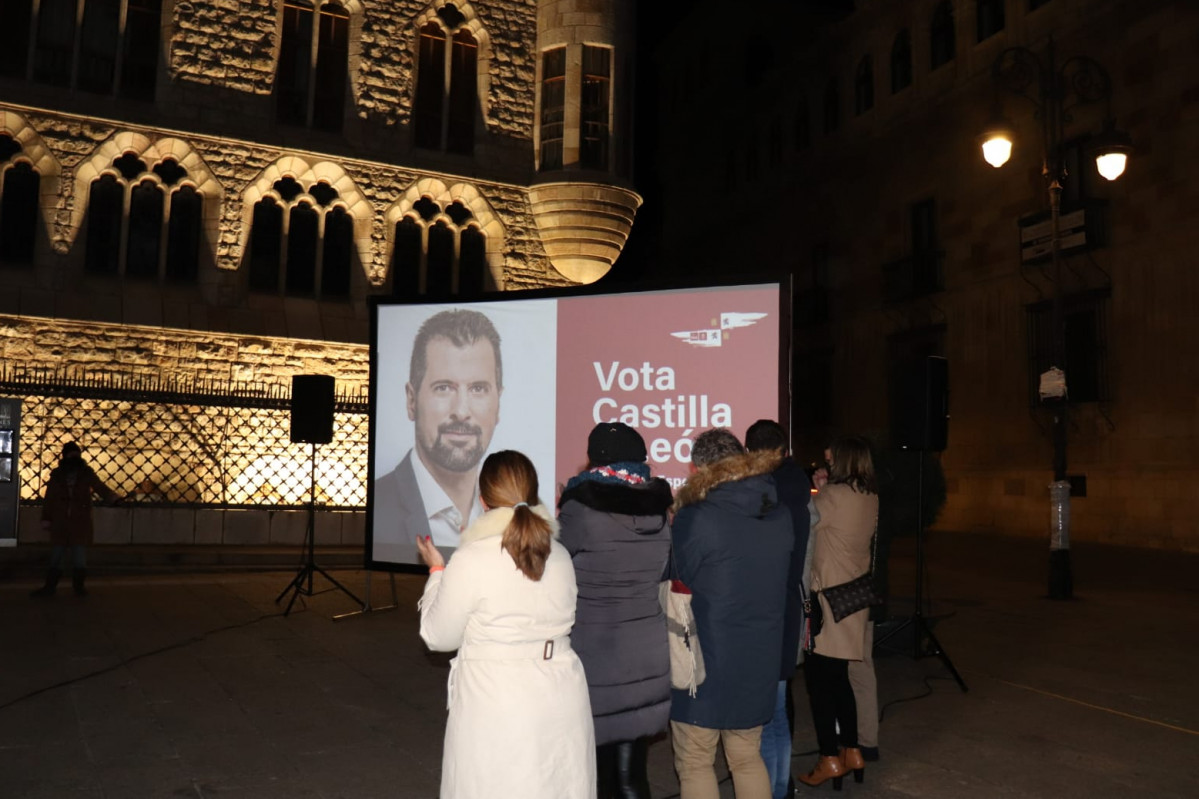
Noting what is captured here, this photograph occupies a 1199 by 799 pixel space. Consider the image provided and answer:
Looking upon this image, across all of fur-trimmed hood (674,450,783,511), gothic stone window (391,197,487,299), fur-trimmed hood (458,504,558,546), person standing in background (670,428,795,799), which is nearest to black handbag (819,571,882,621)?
person standing in background (670,428,795,799)

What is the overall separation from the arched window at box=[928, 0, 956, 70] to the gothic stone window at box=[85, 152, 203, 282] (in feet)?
49.6

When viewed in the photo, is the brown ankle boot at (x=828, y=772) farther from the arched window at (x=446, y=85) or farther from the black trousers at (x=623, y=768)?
the arched window at (x=446, y=85)

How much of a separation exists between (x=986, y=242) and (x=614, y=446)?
58.0 feet

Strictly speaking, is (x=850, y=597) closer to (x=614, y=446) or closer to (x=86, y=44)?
(x=614, y=446)

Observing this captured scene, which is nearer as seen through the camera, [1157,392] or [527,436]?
[527,436]

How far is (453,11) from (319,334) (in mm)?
6475

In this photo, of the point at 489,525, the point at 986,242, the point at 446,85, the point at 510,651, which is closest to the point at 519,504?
the point at 489,525

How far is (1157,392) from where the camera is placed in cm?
1529

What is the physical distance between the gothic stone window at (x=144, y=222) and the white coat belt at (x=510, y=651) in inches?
583

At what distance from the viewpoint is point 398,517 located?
298 inches

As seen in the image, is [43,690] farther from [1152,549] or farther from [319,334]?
[1152,549]

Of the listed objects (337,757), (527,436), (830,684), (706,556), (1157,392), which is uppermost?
(1157,392)

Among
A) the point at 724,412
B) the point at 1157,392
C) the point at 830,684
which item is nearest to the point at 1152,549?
the point at 1157,392

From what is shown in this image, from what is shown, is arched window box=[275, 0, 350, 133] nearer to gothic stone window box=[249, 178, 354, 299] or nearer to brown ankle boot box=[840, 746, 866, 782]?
gothic stone window box=[249, 178, 354, 299]
